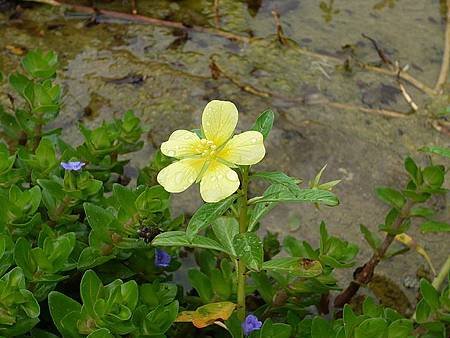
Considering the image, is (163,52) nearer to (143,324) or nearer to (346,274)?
(346,274)

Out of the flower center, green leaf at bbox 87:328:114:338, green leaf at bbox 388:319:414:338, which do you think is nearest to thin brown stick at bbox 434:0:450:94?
green leaf at bbox 388:319:414:338

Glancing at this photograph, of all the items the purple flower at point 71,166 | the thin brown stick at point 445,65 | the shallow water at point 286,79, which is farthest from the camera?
the thin brown stick at point 445,65

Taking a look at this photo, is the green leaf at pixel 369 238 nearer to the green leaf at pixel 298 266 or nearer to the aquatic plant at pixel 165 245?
the aquatic plant at pixel 165 245

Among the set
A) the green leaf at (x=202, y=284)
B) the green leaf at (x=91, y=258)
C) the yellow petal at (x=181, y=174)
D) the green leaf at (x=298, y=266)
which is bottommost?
the green leaf at (x=202, y=284)

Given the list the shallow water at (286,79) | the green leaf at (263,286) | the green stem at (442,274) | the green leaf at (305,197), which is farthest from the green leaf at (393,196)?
the green leaf at (305,197)

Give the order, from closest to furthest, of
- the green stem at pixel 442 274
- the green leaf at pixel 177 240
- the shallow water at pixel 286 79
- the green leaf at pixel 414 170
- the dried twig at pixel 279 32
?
the green leaf at pixel 177 240 < the green leaf at pixel 414 170 < the green stem at pixel 442 274 < the shallow water at pixel 286 79 < the dried twig at pixel 279 32

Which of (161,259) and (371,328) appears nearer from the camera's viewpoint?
(371,328)

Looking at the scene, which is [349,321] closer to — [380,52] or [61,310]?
[61,310]

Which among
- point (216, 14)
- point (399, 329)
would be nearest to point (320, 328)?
point (399, 329)
